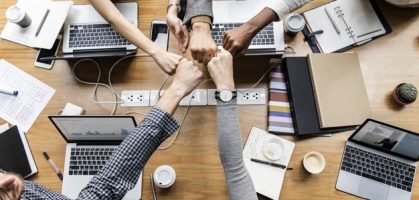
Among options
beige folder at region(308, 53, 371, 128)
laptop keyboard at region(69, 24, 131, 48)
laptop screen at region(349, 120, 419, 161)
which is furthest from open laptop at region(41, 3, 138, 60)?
laptop screen at region(349, 120, 419, 161)

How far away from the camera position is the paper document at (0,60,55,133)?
4.31 ft

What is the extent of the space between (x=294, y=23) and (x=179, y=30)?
39cm

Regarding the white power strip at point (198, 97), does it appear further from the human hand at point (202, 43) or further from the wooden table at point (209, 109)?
the human hand at point (202, 43)

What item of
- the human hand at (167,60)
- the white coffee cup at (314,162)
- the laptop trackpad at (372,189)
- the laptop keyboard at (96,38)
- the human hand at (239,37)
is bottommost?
the laptop trackpad at (372,189)

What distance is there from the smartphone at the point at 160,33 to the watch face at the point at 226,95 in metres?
0.39

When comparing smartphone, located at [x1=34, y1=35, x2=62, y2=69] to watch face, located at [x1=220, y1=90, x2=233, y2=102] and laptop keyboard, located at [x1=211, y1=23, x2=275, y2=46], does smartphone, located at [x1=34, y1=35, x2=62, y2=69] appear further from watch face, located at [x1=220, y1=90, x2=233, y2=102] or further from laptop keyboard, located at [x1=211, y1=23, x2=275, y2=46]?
watch face, located at [x1=220, y1=90, x2=233, y2=102]

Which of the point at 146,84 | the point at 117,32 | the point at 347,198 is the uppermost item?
the point at 117,32

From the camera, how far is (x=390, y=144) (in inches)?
46.7

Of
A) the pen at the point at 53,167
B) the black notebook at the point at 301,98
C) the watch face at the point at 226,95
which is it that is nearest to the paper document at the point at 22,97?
the pen at the point at 53,167

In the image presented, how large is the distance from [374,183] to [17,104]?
1.19 metres

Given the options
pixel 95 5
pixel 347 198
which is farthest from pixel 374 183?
pixel 95 5

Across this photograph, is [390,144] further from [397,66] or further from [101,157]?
[101,157]

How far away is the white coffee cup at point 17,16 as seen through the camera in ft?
4.34

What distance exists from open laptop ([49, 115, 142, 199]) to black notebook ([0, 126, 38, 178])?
119 mm
